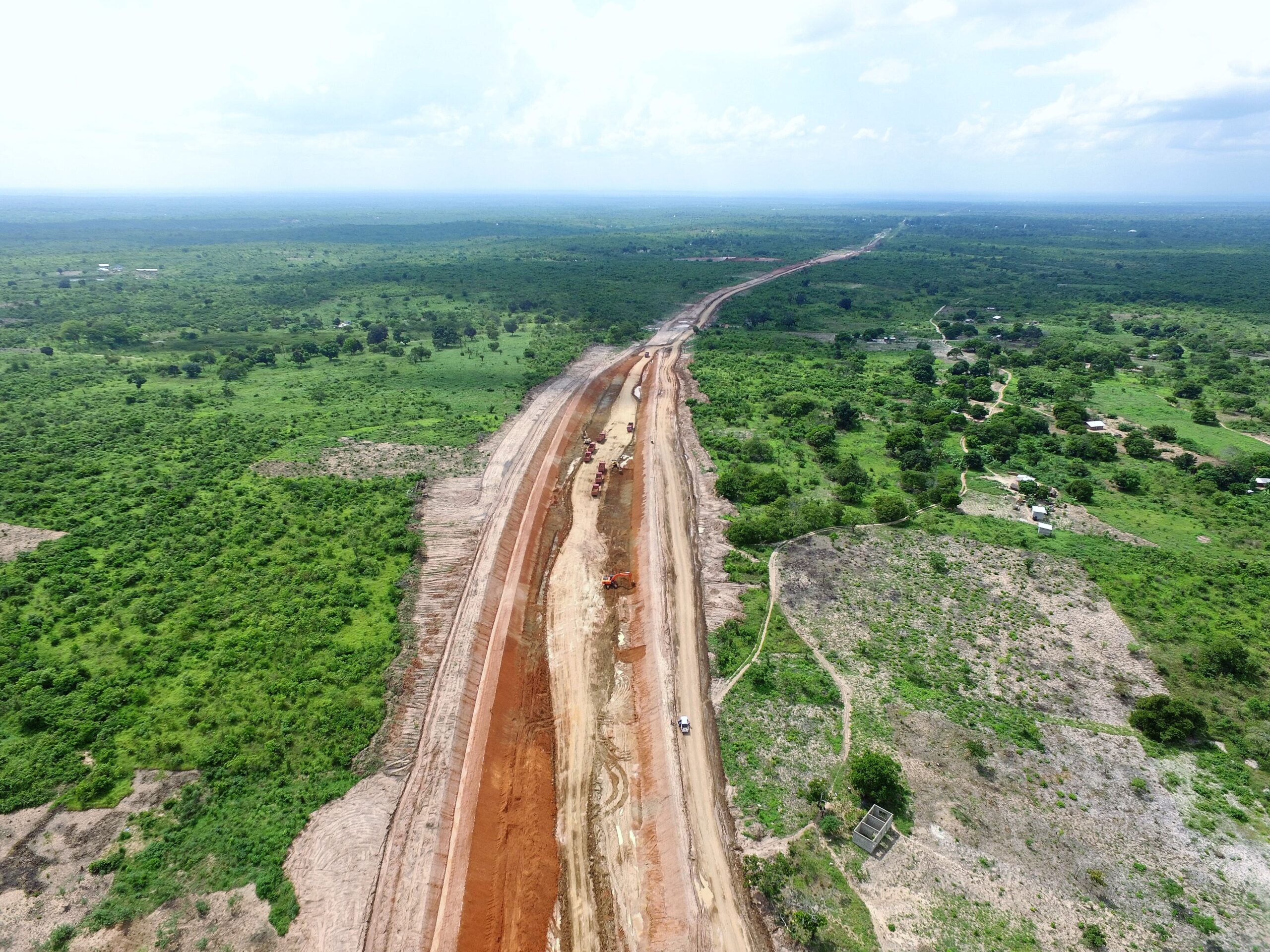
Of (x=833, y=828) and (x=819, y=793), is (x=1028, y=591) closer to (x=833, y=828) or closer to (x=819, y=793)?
(x=819, y=793)

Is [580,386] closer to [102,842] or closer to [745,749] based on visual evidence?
[745,749]

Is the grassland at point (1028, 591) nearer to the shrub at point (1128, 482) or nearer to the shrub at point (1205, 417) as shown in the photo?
the shrub at point (1128, 482)

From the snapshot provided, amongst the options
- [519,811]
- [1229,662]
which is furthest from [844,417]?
[519,811]

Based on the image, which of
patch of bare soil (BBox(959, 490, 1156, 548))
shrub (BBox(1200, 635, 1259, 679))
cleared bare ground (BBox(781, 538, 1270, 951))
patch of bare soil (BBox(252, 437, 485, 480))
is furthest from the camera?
patch of bare soil (BBox(252, 437, 485, 480))

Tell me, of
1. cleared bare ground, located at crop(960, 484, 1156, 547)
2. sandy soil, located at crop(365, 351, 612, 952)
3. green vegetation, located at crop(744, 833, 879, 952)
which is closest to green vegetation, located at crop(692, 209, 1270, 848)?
cleared bare ground, located at crop(960, 484, 1156, 547)

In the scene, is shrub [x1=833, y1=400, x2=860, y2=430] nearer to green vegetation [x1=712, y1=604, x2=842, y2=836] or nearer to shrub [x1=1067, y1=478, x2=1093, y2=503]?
shrub [x1=1067, y1=478, x2=1093, y2=503]

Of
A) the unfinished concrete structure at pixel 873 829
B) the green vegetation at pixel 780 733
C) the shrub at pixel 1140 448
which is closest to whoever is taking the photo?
the unfinished concrete structure at pixel 873 829

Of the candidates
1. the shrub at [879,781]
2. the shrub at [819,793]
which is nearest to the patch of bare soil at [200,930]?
the shrub at [819,793]
